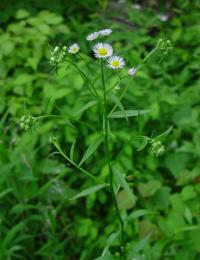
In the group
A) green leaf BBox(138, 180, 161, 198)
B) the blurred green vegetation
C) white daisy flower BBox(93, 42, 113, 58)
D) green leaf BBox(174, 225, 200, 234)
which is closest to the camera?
white daisy flower BBox(93, 42, 113, 58)

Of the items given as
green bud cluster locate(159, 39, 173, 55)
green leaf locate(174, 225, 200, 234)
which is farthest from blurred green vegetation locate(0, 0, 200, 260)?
green bud cluster locate(159, 39, 173, 55)

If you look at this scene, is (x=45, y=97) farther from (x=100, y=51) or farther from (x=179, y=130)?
(x=100, y=51)

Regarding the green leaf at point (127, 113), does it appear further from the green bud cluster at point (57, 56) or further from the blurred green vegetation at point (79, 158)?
the blurred green vegetation at point (79, 158)

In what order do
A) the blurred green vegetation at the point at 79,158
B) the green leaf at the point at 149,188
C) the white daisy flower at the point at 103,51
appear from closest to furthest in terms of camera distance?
1. the white daisy flower at the point at 103,51
2. the blurred green vegetation at the point at 79,158
3. the green leaf at the point at 149,188

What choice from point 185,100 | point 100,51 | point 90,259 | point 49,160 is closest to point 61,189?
point 49,160

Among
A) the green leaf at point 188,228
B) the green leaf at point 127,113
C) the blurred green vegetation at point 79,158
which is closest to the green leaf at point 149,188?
the blurred green vegetation at point 79,158

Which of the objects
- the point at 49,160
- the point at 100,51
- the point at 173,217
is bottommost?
the point at 173,217

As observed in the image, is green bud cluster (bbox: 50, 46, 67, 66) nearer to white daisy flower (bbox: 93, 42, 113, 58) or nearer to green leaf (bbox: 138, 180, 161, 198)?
white daisy flower (bbox: 93, 42, 113, 58)
